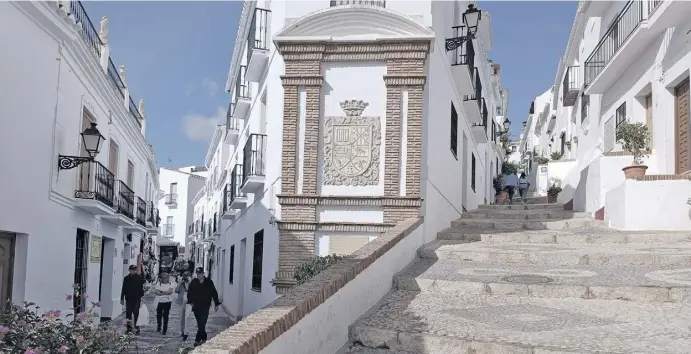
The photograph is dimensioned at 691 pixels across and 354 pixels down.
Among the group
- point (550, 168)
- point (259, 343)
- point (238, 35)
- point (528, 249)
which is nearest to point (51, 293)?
point (528, 249)

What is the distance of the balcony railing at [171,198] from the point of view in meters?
53.4

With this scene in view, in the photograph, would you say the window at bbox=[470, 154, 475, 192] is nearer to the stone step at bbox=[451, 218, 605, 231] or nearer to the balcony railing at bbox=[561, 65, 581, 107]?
the balcony railing at bbox=[561, 65, 581, 107]

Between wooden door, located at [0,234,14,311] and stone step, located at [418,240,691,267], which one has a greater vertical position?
stone step, located at [418,240,691,267]

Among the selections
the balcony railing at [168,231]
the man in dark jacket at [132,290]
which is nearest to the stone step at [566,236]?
the man in dark jacket at [132,290]

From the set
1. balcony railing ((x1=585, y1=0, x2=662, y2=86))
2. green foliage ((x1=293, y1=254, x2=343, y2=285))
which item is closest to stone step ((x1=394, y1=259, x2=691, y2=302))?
green foliage ((x1=293, y1=254, x2=343, y2=285))

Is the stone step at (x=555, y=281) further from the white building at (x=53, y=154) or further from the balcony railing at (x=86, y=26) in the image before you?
the balcony railing at (x=86, y=26)

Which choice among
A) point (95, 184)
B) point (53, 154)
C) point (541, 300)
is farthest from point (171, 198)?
point (541, 300)

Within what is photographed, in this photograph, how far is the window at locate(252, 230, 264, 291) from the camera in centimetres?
1278

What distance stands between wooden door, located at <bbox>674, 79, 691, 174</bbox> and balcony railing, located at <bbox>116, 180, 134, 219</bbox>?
1247 cm

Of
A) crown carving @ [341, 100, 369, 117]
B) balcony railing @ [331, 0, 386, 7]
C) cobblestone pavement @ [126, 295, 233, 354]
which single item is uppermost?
balcony railing @ [331, 0, 386, 7]

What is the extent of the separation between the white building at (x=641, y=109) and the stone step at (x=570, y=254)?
1.60 m

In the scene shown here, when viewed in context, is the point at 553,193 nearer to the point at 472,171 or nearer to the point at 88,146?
the point at 472,171

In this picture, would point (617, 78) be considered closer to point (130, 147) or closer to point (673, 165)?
point (673, 165)

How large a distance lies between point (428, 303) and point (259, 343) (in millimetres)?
2981
